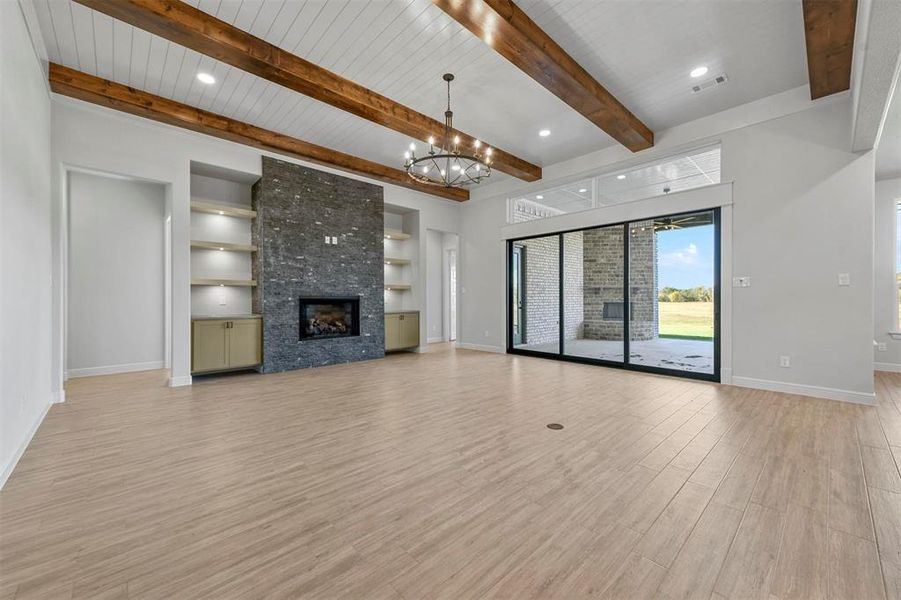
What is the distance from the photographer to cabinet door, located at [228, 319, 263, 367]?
540 centimetres

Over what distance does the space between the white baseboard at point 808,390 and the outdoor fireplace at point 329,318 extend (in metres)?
5.73

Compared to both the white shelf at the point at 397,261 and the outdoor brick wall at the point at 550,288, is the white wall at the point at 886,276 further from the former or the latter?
the white shelf at the point at 397,261

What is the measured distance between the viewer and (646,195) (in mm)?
5562

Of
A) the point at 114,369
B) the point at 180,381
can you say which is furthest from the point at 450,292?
the point at 114,369

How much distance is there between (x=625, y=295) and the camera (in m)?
5.82

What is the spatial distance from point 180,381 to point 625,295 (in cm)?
638

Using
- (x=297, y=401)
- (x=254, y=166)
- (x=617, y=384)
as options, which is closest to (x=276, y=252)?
(x=254, y=166)

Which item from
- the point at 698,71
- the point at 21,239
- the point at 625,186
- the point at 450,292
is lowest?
the point at 450,292

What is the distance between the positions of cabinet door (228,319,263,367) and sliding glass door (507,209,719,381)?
4.53 metres

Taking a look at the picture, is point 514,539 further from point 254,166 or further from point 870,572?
point 254,166

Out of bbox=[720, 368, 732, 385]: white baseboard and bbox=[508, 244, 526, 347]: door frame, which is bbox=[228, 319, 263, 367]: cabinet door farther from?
bbox=[720, 368, 732, 385]: white baseboard

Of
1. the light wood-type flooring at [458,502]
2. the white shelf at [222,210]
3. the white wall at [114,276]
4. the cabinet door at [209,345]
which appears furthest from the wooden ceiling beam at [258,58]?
the white wall at [114,276]

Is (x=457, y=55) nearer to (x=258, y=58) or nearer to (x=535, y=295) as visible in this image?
(x=258, y=58)

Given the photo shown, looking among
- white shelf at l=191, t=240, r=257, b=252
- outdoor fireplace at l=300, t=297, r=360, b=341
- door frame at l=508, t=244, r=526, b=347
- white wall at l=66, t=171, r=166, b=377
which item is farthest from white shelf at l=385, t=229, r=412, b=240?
white wall at l=66, t=171, r=166, b=377
